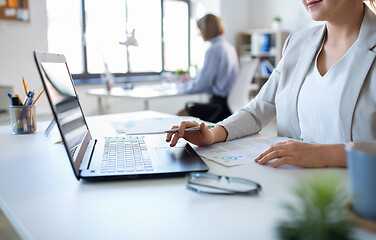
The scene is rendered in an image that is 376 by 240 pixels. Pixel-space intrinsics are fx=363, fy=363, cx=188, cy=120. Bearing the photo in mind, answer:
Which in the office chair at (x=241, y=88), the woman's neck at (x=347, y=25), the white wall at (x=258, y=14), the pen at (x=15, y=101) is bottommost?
the office chair at (x=241, y=88)

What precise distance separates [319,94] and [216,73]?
2.35 meters

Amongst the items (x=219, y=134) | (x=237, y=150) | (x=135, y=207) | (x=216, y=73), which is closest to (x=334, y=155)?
(x=237, y=150)

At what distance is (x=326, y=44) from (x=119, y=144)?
81 cm

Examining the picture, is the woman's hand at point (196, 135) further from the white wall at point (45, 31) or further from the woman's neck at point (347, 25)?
the white wall at point (45, 31)

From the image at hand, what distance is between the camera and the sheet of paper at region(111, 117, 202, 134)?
54.1 inches

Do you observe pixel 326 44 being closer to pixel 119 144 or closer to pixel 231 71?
pixel 119 144

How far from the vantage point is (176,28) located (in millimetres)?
5621

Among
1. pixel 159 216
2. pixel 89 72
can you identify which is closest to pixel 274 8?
pixel 89 72

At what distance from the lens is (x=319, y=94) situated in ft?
3.89

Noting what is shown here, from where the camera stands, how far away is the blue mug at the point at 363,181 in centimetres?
41

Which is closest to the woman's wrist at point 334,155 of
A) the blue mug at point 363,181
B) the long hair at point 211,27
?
the blue mug at point 363,181

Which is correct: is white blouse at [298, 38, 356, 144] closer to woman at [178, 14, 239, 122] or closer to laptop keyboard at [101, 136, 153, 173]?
laptop keyboard at [101, 136, 153, 173]

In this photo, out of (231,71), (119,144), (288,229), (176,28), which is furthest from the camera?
(176,28)

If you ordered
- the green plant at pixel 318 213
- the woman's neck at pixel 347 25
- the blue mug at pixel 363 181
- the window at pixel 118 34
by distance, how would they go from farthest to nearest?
the window at pixel 118 34
the woman's neck at pixel 347 25
the blue mug at pixel 363 181
the green plant at pixel 318 213
